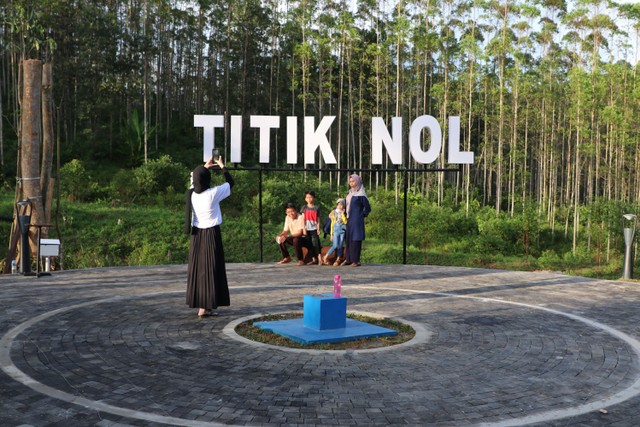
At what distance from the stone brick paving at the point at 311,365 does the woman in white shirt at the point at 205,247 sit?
0.30 metres

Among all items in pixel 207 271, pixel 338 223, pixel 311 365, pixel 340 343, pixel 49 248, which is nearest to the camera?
pixel 311 365

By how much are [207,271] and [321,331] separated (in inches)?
66.0

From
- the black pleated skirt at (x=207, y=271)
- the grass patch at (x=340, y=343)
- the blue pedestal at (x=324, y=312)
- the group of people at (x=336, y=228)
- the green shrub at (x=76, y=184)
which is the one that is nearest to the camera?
the grass patch at (x=340, y=343)

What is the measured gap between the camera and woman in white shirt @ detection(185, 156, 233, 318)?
772cm

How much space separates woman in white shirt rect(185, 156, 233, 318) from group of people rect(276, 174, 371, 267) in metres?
5.26

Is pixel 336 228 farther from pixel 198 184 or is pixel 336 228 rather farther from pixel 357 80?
pixel 357 80

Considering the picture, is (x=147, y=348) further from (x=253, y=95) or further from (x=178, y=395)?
(x=253, y=95)

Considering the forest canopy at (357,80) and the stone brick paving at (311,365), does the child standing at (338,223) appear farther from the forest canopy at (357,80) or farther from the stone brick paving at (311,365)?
the forest canopy at (357,80)

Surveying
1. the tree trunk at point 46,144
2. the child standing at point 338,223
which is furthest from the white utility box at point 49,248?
the child standing at point 338,223

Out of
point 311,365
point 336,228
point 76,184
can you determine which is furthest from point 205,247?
point 76,184

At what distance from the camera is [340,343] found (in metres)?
6.70

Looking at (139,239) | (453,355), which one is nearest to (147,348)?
(453,355)

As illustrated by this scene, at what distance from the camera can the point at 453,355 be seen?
6.19m

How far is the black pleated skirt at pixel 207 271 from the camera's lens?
7715 millimetres
